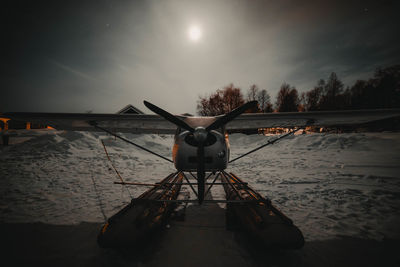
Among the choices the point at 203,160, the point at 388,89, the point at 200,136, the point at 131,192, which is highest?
the point at 388,89

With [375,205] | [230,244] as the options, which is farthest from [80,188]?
[375,205]

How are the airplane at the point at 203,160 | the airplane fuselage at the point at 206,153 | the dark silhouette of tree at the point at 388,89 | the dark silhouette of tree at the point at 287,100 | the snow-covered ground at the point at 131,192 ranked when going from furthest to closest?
the dark silhouette of tree at the point at 287,100
the dark silhouette of tree at the point at 388,89
the snow-covered ground at the point at 131,192
the airplane fuselage at the point at 206,153
the airplane at the point at 203,160

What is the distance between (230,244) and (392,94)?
31.2 meters

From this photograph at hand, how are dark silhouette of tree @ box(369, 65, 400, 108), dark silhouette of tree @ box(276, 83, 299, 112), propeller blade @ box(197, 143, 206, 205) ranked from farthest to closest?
dark silhouette of tree @ box(276, 83, 299, 112) < dark silhouette of tree @ box(369, 65, 400, 108) < propeller blade @ box(197, 143, 206, 205)

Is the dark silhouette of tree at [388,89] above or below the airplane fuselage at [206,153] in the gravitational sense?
above

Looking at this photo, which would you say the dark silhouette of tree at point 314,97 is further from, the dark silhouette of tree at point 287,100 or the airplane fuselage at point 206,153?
the airplane fuselage at point 206,153

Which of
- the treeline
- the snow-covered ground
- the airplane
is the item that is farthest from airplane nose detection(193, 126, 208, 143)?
the treeline

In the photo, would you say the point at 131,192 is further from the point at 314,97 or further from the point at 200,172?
the point at 314,97

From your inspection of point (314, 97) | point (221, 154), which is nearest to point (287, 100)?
→ point (314, 97)

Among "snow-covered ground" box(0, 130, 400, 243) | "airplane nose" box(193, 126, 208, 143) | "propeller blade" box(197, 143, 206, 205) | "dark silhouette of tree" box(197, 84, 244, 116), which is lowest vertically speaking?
"snow-covered ground" box(0, 130, 400, 243)

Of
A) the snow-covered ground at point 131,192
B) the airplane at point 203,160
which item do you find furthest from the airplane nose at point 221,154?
the snow-covered ground at point 131,192

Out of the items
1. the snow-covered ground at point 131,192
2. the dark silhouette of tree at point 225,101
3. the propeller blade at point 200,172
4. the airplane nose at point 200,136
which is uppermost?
the dark silhouette of tree at point 225,101

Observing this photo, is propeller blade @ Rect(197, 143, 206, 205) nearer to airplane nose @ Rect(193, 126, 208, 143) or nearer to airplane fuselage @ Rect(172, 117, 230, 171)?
airplane nose @ Rect(193, 126, 208, 143)

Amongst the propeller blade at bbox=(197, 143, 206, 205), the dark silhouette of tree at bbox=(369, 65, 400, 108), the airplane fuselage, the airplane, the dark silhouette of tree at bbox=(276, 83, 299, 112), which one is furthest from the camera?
the dark silhouette of tree at bbox=(276, 83, 299, 112)
